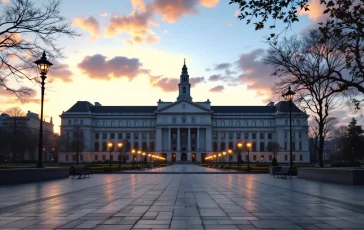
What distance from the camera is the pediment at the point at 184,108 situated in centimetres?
13112

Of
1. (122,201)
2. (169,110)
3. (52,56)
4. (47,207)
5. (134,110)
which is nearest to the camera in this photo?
(47,207)

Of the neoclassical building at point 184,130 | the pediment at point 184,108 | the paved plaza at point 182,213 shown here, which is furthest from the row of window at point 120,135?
the paved plaza at point 182,213

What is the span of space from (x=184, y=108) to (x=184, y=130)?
33.7 ft

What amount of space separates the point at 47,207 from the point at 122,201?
2943 millimetres

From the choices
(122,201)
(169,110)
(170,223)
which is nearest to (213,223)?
(170,223)

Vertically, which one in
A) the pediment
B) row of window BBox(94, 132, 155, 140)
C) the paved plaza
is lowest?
the paved plaza

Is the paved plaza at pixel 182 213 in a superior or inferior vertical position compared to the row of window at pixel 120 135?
inferior

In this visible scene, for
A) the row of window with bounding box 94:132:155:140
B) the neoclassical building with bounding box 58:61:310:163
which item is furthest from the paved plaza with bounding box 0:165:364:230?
the row of window with bounding box 94:132:155:140

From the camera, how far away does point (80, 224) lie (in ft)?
30.1

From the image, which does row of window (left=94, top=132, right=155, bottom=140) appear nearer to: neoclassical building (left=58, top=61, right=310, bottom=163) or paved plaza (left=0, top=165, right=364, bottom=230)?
neoclassical building (left=58, top=61, right=310, bottom=163)

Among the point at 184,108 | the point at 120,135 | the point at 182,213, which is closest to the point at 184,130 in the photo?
the point at 184,108

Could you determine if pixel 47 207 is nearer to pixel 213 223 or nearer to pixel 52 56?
pixel 213 223

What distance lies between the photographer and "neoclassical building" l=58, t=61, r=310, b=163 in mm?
131875

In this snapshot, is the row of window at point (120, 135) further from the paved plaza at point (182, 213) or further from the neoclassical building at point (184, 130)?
the paved plaza at point (182, 213)
